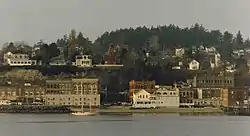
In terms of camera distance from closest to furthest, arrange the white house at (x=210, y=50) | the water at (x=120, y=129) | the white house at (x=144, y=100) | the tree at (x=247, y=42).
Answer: the water at (x=120, y=129) < the white house at (x=144, y=100) < the tree at (x=247, y=42) < the white house at (x=210, y=50)

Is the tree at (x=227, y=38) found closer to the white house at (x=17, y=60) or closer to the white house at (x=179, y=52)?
the white house at (x=179, y=52)

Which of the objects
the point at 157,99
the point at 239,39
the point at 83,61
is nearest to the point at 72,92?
the point at 157,99

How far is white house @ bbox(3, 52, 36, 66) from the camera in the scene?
14621 millimetres

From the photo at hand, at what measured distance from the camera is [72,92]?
1299cm

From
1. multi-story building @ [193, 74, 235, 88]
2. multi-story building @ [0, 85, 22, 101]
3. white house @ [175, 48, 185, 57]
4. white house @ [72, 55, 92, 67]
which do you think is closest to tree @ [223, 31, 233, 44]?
white house @ [175, 48, 185, 57]

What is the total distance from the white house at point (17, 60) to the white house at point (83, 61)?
0.77 m

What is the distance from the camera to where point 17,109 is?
1180cm

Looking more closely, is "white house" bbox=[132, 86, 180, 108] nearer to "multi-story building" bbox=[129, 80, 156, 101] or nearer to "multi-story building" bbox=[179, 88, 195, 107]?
"multi-story building" bbox=[179, 88, 195, 107]

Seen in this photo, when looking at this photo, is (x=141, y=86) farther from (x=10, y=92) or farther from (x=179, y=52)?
(x=179, y=52)

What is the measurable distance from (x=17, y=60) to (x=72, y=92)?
2.23 metres

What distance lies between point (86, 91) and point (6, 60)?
84.3 inches

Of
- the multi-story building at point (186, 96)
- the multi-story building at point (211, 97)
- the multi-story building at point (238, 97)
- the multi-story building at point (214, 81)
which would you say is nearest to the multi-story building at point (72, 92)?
the multi-story building at point (186, 96)

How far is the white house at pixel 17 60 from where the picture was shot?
14.6m

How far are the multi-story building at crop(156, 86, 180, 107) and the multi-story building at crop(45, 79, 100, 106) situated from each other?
94 cm
